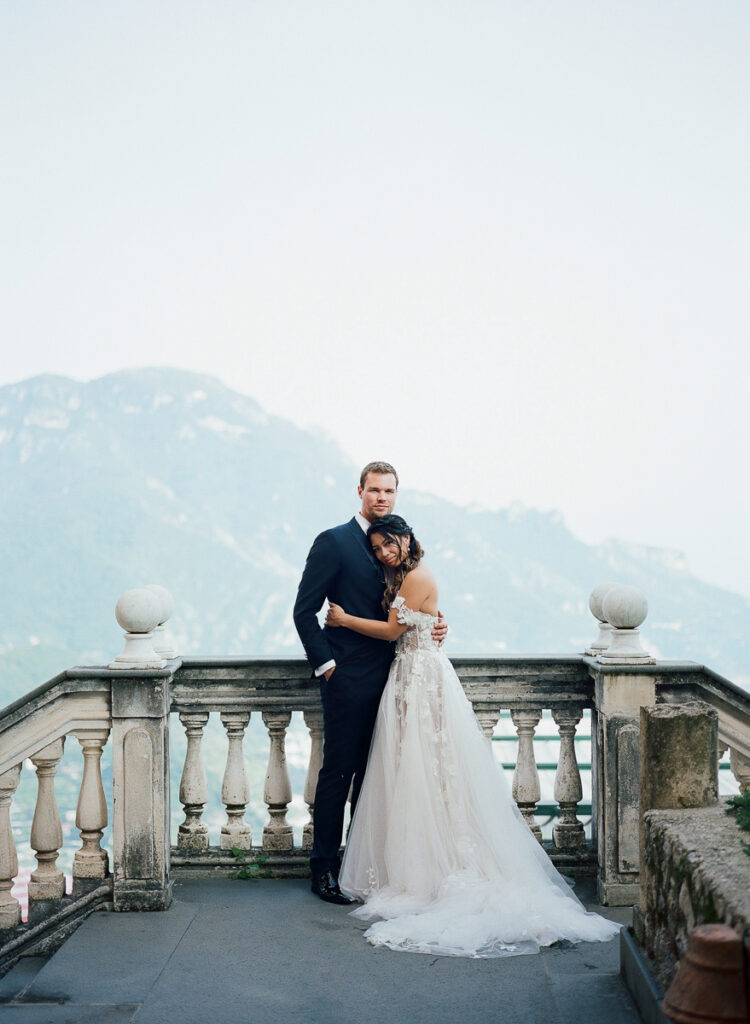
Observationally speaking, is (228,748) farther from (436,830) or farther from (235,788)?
(436,830)

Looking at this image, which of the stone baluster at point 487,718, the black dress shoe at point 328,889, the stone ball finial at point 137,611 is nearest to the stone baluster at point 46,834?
the stone ball finial at point 137,611

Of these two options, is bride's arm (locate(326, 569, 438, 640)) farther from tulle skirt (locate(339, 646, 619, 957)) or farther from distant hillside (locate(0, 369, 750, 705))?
distant hillside (locate(0, 369, 750, 705))

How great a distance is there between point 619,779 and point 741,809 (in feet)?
4.04

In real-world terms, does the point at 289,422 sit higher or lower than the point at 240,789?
higher

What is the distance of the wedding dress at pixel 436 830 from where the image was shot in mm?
3902

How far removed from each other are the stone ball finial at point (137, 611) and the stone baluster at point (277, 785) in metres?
0.66

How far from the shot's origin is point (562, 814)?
4656 mm

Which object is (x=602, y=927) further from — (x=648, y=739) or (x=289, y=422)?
(x=289, y=422)

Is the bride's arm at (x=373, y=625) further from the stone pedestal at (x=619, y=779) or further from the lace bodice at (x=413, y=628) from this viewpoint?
the stone pedestal at (x=619, y=779)

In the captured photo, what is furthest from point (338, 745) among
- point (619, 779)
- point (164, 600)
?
point (619, 779)

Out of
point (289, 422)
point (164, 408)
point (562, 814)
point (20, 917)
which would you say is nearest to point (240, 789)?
point (20, 917)

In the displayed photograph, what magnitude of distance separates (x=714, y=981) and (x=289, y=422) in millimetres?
97941

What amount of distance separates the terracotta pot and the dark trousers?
2370 mm

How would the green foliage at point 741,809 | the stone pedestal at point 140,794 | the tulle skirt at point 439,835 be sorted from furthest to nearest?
the stone pedestal at point 140,794, the tulle skirt at point 439,835, the green foliage at point 741,809
